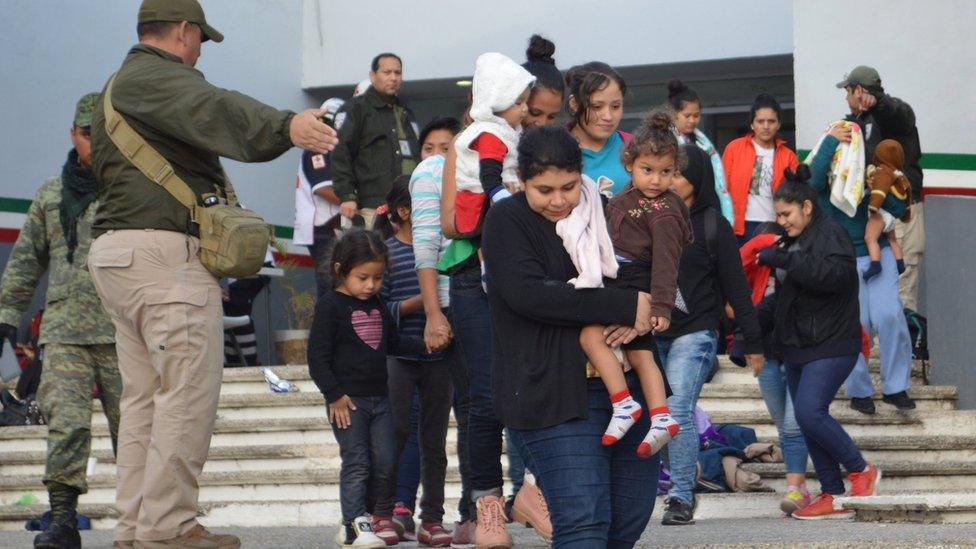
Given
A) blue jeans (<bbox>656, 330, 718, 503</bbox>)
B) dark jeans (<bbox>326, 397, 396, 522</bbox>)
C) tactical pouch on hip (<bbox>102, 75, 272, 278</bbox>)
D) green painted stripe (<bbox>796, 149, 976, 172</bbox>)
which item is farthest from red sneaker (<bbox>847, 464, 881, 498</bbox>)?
green painted stripe (<bbox>796, 149, 976, 172</bbox>)

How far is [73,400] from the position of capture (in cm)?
715

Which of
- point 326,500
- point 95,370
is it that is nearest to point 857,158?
point 326,500

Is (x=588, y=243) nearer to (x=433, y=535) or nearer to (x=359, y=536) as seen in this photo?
(x=359, y=536)

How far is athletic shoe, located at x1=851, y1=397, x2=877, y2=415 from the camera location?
964 cm

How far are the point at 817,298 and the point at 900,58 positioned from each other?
468 centimetres

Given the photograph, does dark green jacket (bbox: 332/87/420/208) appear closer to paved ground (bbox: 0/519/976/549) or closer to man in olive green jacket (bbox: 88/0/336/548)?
paved ground (bbox: 0/519/976/549)

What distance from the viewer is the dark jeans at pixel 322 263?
6.94 m

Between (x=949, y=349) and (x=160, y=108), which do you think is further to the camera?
(x=949, y=349)

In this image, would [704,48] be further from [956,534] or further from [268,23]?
[956,534]

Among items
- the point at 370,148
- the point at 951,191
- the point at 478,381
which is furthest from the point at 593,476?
the point at 951,191

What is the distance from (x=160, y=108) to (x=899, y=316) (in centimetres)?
528

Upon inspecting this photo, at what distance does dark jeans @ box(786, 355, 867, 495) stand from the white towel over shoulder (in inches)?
131

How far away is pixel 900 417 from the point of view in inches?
380

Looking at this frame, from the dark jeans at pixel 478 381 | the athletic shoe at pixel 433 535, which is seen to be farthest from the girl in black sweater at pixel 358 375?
the dark jeans at pixel 478 381
